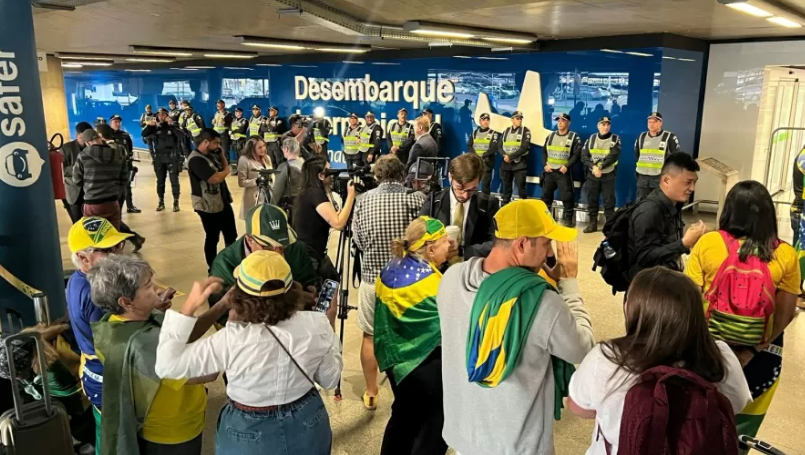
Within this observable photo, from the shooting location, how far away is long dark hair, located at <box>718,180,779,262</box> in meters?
2.37

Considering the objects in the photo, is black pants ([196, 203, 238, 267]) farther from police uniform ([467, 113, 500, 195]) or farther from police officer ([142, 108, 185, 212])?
police uniform ([467, 113, 500, 195])

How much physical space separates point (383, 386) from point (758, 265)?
89.4 inches

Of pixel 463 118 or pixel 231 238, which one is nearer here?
pixel 231 238

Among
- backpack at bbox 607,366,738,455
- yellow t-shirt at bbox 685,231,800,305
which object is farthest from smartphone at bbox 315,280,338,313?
yellow t-shirt at bbox 685,231,800,305

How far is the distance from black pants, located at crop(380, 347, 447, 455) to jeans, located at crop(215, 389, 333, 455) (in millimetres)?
684

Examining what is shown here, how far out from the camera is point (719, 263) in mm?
2479

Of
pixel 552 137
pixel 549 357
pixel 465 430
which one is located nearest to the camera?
pixel 549 357

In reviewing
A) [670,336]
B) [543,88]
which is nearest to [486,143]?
[543,88]

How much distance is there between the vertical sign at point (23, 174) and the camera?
355 centimetres

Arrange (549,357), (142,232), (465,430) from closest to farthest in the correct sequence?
1. (549,357)
2. (465,430)
3. (142,232)

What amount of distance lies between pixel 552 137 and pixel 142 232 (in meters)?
6.06

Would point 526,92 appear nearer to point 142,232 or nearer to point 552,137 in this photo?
point 552,137

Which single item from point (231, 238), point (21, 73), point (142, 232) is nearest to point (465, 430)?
point (21, 73)

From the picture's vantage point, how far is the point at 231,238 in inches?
229
